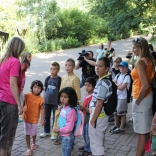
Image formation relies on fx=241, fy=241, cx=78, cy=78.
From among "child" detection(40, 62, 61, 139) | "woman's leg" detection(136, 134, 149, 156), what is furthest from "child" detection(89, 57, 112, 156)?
"child" detection(40, 62, 61, 139)

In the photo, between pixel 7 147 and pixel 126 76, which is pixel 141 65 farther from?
pixel 7 147

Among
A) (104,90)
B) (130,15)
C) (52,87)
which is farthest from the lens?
(130,15)

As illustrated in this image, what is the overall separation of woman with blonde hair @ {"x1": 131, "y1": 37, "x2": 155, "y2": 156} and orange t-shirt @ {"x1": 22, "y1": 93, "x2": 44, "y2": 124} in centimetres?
160

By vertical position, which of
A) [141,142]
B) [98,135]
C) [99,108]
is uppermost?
[99,108]

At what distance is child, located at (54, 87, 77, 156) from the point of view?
319 centimetres

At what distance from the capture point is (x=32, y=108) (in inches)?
158

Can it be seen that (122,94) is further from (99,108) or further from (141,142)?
(99,108)

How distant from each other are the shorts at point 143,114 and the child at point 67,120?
856 millimetres

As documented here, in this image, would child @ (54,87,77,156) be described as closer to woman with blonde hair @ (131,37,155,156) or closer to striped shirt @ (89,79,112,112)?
striped shirt @ (89,79,112,112)

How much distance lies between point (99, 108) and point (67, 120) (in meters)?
0.45

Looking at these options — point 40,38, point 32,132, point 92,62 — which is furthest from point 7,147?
point 40,38

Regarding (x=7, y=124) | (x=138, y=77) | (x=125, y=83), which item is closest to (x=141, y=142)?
(x=138, y=77)

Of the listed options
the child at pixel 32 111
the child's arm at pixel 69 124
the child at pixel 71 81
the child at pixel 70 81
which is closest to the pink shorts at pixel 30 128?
the child at pixel 32 111

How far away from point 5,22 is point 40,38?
408 cm
